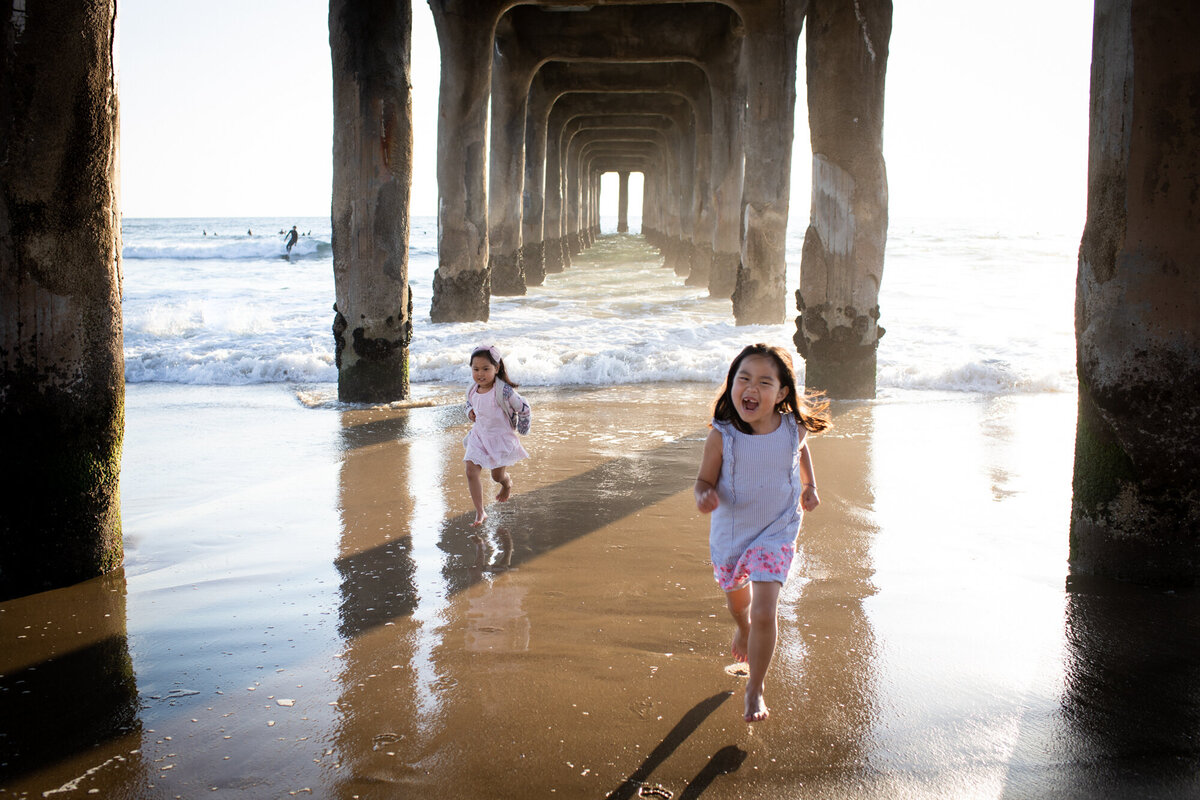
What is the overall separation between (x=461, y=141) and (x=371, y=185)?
15.9 ft

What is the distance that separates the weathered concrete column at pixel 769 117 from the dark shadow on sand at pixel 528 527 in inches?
247

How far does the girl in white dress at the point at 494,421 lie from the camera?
15.2ft

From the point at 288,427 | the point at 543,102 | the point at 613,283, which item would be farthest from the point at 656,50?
the point at 288,427

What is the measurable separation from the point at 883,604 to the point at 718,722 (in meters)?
1.11

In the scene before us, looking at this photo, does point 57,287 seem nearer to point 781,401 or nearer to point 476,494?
point 476,494

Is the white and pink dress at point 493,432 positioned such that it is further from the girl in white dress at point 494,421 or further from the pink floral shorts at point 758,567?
the pink floral shorts at point 758,567

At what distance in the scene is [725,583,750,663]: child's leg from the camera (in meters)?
2.79

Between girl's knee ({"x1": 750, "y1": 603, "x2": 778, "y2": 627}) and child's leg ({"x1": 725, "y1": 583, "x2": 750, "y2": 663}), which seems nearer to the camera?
girl's knee ({"x1": 750, "y1": 603, "x2": 778, "y2": 627})

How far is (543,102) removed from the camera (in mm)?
21344

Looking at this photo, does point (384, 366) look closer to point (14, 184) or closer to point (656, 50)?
point (14, 184)

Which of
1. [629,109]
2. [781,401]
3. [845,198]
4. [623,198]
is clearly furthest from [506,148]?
[623,198]

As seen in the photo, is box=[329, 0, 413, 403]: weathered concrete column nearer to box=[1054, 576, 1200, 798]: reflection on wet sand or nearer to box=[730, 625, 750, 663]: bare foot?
box=[730, 625, 750, 663]: bare foot

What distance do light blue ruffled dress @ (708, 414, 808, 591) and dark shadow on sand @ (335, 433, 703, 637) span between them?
1.21 m

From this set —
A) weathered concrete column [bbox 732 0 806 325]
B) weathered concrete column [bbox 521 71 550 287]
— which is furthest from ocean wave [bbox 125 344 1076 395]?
weathered concrete column [bbox 521 71 550 287]
